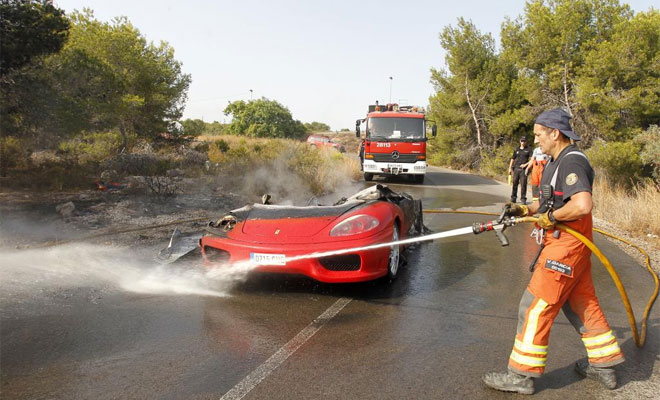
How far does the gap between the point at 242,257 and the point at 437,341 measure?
1.90 m

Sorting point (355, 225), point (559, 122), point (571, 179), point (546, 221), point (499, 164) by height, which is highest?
point (559, 122)

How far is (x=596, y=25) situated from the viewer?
19547mm

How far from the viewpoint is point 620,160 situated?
15.9 meters

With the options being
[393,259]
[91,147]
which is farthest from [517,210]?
[91,147]

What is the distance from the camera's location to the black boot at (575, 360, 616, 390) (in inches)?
121

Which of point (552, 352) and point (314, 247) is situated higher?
point (314, 247)

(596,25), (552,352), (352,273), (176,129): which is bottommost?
(552,352)

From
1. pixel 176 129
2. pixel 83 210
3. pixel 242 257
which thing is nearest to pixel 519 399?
pixel 242 257

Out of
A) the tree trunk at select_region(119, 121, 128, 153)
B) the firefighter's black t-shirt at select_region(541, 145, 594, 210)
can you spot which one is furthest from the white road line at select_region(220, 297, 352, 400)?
the tree trunk at select_region(119, 121, 128, 153)

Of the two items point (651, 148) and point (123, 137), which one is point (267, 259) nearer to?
point (651, 148)

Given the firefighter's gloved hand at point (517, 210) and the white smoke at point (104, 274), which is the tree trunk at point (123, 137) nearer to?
the white smoke at point (104, 274)

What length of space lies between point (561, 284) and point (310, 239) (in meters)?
2.23

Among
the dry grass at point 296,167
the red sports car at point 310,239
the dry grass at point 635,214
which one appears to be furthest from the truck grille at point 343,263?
the dry grass at point 296,167

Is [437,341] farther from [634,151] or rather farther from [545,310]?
[634,151]
